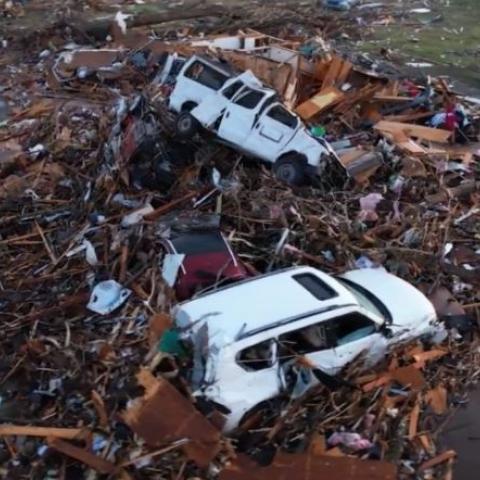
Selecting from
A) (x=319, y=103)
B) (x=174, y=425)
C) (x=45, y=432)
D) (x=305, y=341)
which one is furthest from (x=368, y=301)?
(x=319, y=103)

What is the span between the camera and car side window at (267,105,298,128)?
42.1ft

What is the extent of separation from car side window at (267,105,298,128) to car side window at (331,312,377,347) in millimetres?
5270

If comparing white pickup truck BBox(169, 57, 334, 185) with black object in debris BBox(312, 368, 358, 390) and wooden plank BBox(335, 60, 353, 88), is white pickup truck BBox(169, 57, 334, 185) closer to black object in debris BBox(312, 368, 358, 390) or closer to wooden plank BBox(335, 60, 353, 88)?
wooden plank BBox(335, 60, 353, 88)

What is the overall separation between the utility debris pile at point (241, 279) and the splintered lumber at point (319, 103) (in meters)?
0.05

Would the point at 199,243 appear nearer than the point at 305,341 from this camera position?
No

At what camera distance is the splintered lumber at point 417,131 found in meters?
15.1

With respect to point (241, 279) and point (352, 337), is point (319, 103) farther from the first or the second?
point (352, 337)

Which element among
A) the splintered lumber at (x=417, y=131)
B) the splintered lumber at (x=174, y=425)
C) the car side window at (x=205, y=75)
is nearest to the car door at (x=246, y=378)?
the splintered lumber at (x=174, y=425)

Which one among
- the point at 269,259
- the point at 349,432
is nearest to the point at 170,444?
the point at 349,432

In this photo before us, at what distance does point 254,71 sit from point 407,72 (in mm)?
6526

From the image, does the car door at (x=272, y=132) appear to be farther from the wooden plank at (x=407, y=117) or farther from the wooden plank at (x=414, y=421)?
the wooden plank at (x=414, y=421)

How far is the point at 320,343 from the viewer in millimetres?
7938

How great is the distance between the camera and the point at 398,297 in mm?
8984

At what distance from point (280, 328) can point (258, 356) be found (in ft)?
1.09
